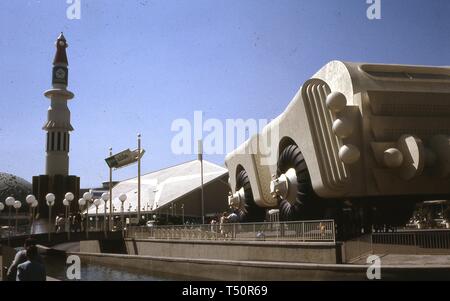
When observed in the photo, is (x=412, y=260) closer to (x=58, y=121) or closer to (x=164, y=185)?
(x=58, y=121)

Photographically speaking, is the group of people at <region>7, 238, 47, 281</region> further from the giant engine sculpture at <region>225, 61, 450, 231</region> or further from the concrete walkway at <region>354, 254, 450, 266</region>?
the giant engine sculpture at <region>225, 61, 450, 231</region>

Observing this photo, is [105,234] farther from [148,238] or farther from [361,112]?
[361,112]

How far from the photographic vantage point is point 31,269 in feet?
27.6

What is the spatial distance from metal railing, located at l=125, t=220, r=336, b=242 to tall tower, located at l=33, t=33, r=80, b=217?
38.4 m

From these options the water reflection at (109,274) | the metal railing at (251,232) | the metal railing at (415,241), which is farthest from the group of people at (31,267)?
the water reflection at (109,274)

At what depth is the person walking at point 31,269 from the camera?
841cm

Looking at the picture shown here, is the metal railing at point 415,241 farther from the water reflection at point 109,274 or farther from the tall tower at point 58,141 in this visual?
the tall tower at point 58,141

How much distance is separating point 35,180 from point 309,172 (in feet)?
182

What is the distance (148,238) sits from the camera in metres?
32.8

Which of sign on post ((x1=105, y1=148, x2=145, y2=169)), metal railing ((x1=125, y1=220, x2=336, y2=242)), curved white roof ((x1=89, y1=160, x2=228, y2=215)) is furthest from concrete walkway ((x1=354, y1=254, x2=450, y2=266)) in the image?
curved white roof ((x1=89, y1=160, x2=228, y2=215))

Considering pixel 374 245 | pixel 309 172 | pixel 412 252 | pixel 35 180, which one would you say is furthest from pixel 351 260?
pixel 35 180

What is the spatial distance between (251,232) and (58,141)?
175ft

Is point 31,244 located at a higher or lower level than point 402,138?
lower
